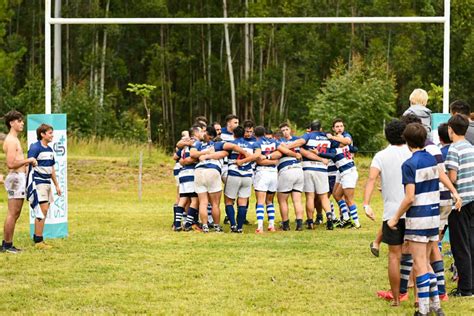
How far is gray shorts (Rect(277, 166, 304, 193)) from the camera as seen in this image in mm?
18516

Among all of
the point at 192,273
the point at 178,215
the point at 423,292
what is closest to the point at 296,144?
the point at 178,215

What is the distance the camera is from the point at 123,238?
688 inches

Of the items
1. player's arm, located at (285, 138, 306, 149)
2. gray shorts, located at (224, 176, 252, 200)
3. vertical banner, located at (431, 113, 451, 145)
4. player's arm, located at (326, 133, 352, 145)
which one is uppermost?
vertical banner, located at (431, 113, 451, 145)

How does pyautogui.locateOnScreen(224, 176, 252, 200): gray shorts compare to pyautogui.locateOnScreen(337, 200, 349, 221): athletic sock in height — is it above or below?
above

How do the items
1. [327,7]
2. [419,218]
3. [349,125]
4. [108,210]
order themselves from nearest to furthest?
1. [419,218]
2. [108,210]
3. [349,125]
4. [327,7]

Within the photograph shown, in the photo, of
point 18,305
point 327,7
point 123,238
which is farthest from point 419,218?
point 327,7

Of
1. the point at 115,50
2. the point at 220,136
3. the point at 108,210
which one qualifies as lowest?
the point at 108,210

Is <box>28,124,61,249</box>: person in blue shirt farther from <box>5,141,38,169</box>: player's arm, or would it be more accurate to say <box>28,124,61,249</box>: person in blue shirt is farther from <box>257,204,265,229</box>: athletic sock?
<box>257,204,265,229</box>: athletic sock

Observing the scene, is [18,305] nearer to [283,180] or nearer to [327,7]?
[283,180]

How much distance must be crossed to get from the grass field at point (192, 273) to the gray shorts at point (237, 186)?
2.71 ft

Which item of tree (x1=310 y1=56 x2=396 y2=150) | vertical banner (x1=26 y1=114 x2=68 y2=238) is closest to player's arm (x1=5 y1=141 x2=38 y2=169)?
vertical banner (x1=26 y1=114 x2=68 y2=238)

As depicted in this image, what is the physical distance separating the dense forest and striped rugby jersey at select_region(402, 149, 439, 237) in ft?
119

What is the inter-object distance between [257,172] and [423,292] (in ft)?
28.3

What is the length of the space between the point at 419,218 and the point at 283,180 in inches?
333
